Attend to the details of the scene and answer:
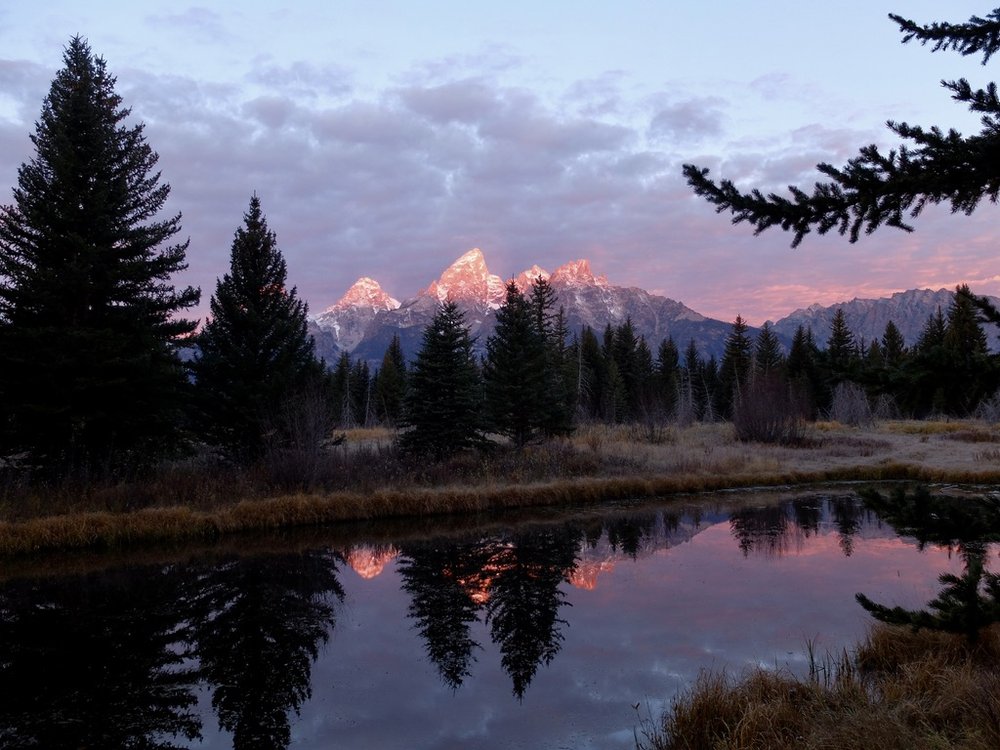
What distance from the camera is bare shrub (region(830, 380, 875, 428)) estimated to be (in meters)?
42.9

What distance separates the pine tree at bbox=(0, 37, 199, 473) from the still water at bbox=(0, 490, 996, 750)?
576 centimetres

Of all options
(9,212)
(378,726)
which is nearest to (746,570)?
(378,726)

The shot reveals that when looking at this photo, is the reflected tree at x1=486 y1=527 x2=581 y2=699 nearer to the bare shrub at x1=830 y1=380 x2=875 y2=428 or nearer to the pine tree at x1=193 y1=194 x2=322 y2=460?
the pine tree at x1=193 y1=194 x2=322 y2=460

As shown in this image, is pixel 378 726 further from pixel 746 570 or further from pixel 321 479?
pixel 321 479

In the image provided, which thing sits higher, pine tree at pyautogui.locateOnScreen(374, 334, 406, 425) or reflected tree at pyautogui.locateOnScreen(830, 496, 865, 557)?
pine tree at pyautogui.locateOnScreen(374, 334, 406, 425)

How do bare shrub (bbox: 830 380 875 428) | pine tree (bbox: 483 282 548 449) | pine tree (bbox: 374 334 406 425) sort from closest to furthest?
pine tree (bbox: 483 282 548 449) → bare shrub (bbox: 830 380 875 428) → pine tree (bbox: 374 334 406 425)

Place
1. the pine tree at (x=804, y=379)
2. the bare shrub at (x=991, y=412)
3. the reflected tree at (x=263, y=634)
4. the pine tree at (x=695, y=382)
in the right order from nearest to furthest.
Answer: the reflected tree at (x=263, y=634) < the bare shrub at (x=991, y=412) < the pine tree at (x=804, y=379) < the pine tree at (x=695, y=382)

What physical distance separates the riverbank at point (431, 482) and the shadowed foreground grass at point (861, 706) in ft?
41.8

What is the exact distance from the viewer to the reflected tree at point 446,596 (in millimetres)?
8836

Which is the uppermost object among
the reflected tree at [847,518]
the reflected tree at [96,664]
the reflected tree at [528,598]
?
the reflected tree at [96,664]

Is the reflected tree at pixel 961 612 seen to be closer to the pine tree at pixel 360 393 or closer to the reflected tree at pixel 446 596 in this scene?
the reflected tree at pixel 446 596

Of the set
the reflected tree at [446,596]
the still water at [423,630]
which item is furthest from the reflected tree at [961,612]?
the reflected tree at [446,596]

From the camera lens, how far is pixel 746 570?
13016 mm

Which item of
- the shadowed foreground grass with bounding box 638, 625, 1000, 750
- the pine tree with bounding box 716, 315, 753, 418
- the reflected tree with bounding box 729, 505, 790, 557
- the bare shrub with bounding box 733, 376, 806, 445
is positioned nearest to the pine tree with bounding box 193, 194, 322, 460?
the reflected tree with bounding box 729, 505, 790, 557
